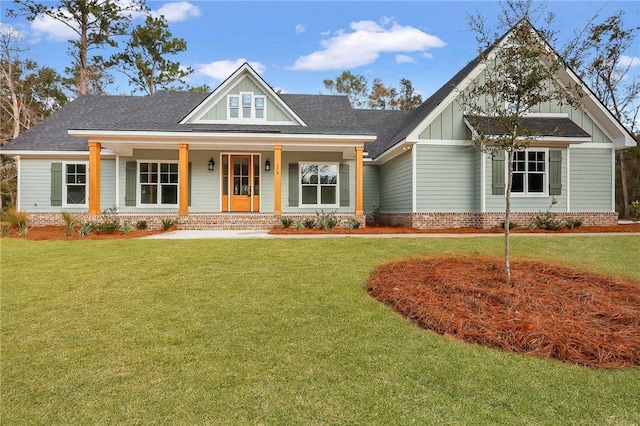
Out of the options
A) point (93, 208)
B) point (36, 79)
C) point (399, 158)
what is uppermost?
point (36, 79)

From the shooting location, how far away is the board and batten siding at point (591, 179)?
1280cm

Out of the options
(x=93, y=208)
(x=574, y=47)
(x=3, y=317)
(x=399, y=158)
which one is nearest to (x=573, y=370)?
(x=574, y=47)

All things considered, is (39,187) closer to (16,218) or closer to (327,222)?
(16,218)

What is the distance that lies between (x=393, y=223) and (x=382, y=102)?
19.3 m

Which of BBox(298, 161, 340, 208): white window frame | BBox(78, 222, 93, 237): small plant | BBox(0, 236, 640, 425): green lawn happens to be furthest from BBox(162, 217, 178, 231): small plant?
BBox(0, 236, 640, 425): green lawn

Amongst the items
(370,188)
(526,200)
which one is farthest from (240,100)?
(526,200)

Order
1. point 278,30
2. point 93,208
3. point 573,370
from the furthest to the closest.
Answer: point 278,30, point 93,208, point 573,370

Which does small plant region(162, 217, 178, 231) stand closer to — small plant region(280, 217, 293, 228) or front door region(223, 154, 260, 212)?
front door region(223, 154, 260, 212)

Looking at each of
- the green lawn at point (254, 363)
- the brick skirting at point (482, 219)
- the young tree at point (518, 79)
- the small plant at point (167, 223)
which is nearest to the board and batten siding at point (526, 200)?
the brick skirting at point (482, 219)

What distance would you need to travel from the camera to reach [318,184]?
15.0 meters

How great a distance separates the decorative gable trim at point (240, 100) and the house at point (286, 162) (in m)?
0.04

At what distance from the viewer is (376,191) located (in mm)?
16047

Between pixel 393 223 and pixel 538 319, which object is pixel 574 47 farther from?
pixel 393 223

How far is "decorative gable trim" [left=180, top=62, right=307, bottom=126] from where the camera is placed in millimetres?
13820
